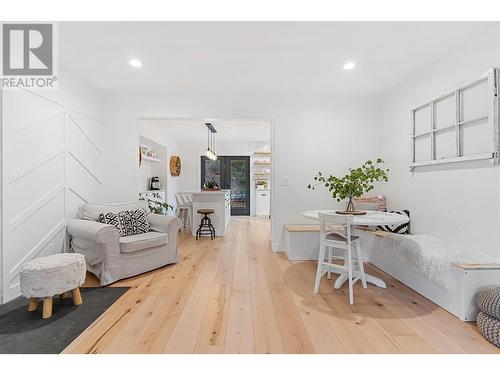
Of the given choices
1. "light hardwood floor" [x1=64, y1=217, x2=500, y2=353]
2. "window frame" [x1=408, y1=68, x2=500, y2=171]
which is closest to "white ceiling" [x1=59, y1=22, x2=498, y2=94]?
"window frame" [x1=408, y1=68, x2=500, y2=171]

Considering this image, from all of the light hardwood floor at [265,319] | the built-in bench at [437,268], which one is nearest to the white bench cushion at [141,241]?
the light hardwood floor at [265,319]

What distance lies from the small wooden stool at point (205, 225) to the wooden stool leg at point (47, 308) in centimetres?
313

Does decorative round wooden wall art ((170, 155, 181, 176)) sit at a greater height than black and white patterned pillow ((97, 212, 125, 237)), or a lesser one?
greater

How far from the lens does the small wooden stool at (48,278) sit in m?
2.10

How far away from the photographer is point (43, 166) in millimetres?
2854

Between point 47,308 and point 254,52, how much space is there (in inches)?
118

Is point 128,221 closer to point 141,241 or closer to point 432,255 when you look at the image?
point 141,241

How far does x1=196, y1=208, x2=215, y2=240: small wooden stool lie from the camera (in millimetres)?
5301

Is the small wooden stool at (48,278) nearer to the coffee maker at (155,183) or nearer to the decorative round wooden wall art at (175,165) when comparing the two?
the coffee maker at (155,183)

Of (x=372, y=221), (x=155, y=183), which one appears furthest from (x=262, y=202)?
(x=372, y=221)

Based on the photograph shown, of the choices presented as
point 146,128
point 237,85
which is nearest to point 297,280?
point 237,85

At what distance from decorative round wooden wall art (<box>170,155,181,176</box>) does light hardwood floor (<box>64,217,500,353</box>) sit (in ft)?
15.6

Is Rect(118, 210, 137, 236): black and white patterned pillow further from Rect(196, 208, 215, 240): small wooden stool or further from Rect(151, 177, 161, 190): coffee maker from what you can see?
Rect(151, 177, 161, 190): coffee maker
